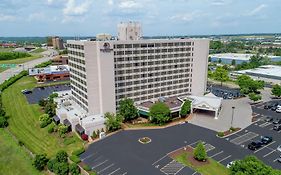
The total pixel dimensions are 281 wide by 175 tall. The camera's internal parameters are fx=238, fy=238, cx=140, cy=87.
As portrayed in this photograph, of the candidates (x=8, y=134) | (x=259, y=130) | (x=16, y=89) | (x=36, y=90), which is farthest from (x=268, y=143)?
(x=16, y=89)

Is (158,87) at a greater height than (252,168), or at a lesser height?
greater

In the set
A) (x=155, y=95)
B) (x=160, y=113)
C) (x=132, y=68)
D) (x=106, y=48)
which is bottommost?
(x=160, y=113)

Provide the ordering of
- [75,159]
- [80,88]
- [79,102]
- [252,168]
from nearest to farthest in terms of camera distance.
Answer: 1. [252,168]
2. [75,159]
3. [80,88]
4. [79,102]

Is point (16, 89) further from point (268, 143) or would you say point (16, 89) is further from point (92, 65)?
point (268, 143)

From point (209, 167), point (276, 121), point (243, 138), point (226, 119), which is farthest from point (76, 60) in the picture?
point (276, 121)

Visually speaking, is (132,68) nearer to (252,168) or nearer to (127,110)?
(127,110)
